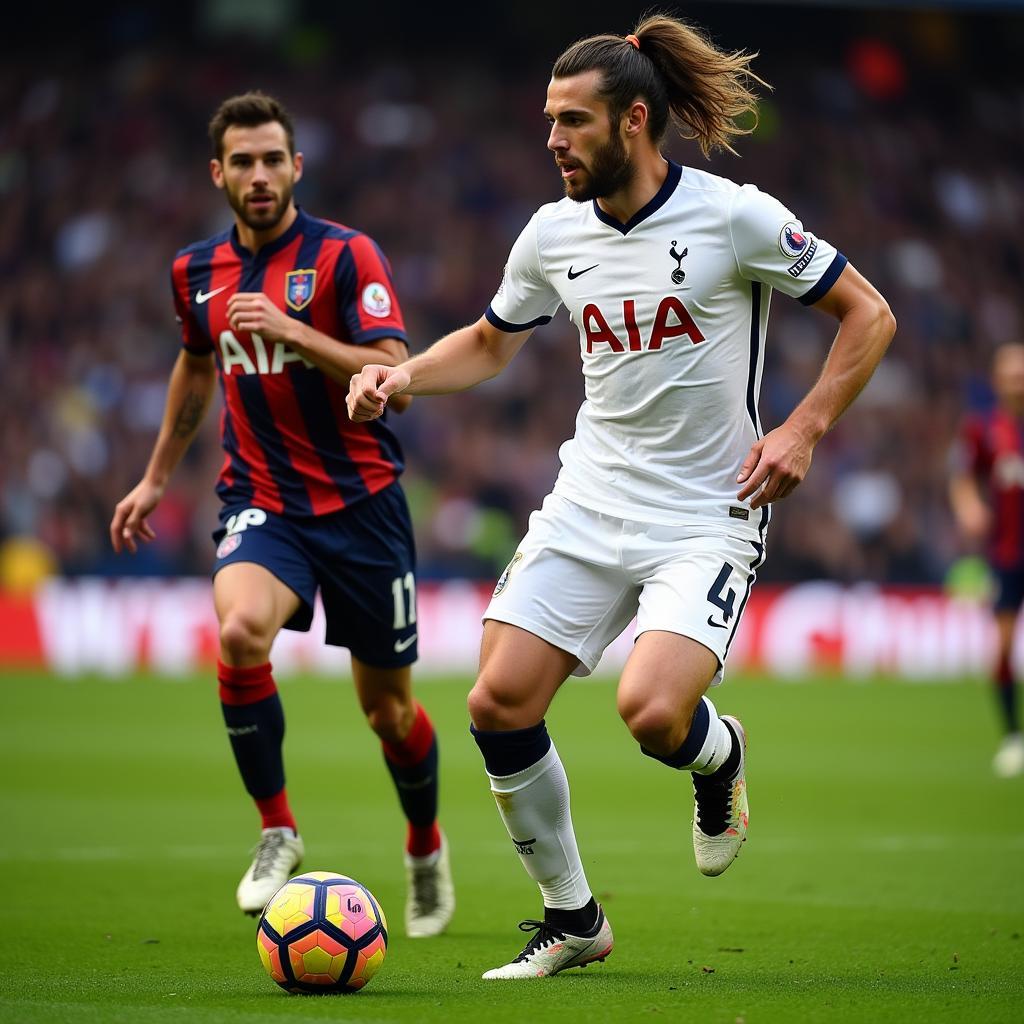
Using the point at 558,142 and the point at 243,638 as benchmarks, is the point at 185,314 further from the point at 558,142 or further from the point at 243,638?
the point at 558,142

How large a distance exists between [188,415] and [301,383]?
27.5 inches

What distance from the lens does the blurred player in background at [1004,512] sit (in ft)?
39.4

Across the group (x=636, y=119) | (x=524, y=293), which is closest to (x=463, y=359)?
(x=524, y=293)

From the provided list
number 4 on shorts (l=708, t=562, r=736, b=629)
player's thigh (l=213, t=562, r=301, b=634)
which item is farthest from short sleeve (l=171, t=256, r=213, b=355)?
number 4 on shorts (l=708, t=562, r=736, b=629)

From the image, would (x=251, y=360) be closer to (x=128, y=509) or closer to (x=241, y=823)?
(x=128, y=509)

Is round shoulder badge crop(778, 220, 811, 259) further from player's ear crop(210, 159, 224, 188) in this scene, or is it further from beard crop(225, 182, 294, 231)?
player's ear crop(210, 159, 224, 188)

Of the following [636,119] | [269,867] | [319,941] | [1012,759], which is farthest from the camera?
[1012,759]

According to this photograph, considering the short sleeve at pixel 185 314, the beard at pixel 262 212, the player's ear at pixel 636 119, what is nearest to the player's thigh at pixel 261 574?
the short sleeve at pixel 185 314

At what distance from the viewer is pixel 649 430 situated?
5.28m

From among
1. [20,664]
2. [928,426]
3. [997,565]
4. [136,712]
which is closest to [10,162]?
[20,664]

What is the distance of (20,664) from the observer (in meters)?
18.8

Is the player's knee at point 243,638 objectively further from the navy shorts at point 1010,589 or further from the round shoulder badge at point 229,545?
the navy shorts at point 1010,589

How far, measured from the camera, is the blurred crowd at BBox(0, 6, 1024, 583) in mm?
21484

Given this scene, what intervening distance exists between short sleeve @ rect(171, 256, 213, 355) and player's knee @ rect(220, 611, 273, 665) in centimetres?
128
